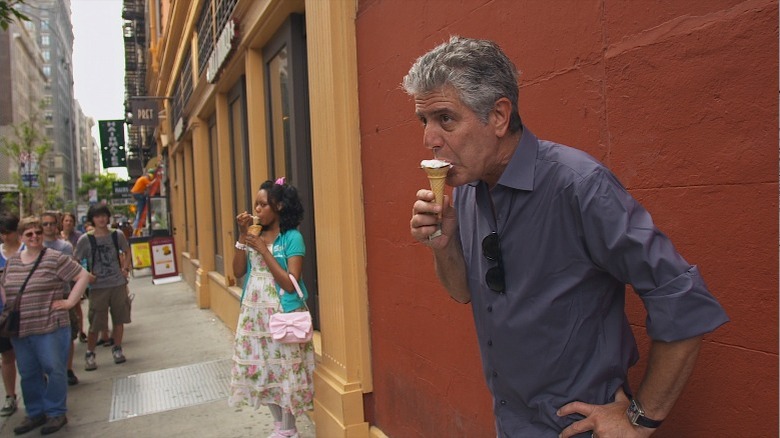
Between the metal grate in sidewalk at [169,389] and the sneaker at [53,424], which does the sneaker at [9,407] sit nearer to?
the sneaker at [53,424]

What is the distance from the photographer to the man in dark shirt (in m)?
1.44

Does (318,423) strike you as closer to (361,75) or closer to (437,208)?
(361,75)

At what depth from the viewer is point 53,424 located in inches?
204

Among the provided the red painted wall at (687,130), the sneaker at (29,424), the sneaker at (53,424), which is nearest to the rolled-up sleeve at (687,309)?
the red painted wall at (687,130)

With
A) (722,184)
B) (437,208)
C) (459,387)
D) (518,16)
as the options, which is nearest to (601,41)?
(518,16)

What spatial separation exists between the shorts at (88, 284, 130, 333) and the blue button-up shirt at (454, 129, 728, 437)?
272 inches

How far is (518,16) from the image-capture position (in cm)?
252

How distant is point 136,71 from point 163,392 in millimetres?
32963

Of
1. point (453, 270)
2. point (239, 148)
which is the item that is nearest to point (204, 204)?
point (239, 148)

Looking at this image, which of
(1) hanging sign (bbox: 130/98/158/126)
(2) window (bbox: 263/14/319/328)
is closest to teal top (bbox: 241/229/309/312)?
(2) window (bbox: 263/14/319/328)

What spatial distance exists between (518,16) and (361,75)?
1.80 meters

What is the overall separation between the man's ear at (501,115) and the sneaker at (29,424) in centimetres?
547

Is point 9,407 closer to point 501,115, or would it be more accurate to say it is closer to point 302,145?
point 302,145

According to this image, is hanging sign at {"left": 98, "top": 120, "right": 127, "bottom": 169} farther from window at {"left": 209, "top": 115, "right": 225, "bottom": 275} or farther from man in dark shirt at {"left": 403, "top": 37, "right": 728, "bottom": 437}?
man in dark shirt at {"left": 403, "top": 37, "right": 728, "bottom": 437}
